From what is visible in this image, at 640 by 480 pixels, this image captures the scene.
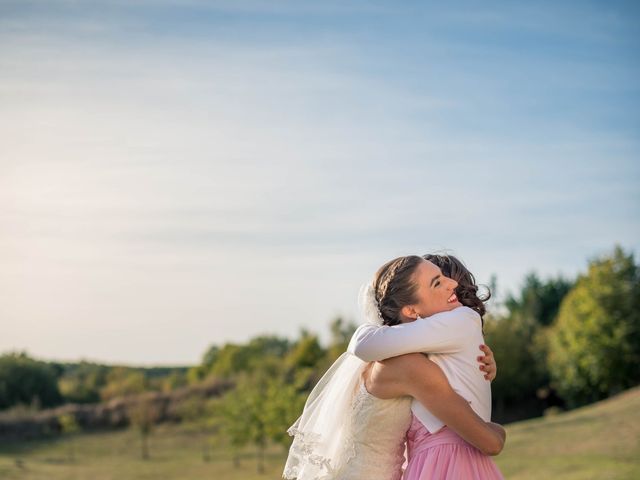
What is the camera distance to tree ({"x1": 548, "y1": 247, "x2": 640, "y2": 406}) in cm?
4056

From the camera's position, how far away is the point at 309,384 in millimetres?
42719

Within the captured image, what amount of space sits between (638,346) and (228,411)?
20066 mm

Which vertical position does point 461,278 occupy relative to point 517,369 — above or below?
above

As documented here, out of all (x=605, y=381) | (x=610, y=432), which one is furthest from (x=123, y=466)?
(x=605, y=381)

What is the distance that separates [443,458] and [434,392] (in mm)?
362

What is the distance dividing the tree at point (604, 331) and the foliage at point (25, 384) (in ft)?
93.2

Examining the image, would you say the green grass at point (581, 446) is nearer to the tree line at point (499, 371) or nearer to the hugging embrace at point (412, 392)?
the tree line at point (499, 371)

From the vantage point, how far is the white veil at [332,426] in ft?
13.4

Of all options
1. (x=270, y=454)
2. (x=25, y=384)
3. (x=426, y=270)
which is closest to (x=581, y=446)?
(x=270, y=454)

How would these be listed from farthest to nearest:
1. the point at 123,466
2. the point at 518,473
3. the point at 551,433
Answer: the point at 123,466, the point at 551,433, the point at 518,473

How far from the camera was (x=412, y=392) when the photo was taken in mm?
3828

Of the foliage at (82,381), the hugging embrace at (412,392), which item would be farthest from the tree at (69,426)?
the hugging embrace at (412,392)

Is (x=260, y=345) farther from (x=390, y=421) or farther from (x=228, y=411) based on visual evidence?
(x=390, y=421)

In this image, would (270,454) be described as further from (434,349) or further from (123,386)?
(434,349)
